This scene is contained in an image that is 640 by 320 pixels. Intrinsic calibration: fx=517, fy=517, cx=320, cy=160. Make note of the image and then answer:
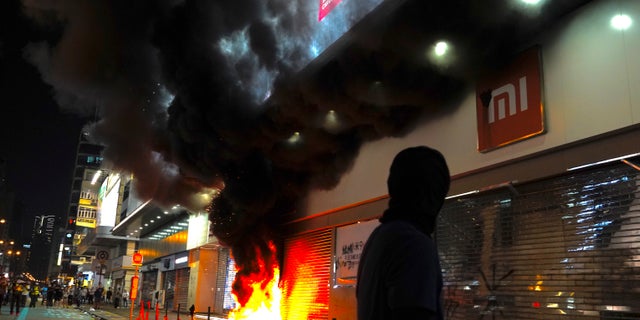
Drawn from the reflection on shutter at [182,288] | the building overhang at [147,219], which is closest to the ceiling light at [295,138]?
the building overhang at [147,219]

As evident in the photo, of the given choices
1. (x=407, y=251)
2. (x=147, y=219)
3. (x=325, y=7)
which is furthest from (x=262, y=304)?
(x=147, y=219)

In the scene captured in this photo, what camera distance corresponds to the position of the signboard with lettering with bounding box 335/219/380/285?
11672 millimetres

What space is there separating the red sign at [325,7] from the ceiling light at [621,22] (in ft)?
22.5

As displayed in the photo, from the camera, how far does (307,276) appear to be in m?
14.2

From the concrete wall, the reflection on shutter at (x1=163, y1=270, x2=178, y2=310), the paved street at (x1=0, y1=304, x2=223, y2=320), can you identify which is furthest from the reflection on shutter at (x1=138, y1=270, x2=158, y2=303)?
the concrete wall

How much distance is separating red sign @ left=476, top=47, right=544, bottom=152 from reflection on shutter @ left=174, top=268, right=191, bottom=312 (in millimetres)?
19319

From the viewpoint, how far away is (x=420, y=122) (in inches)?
409

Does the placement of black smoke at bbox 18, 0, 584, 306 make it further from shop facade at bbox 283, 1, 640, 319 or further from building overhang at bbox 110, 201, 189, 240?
building overhang at bbox 110, 201, 189, 240

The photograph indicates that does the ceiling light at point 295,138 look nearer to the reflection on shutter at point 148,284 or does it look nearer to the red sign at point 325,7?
the red sign at point 325,7

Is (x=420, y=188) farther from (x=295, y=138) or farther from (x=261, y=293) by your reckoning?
(x=261, y=293)

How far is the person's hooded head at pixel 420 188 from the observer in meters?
1.88

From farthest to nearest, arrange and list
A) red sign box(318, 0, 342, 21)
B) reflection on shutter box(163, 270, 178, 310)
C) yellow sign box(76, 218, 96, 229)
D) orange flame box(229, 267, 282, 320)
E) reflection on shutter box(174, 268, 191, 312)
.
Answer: yellow sign box(76, 218, 96, 229)
reflection on shutter box(163, 270, 178, 310)
reflection on shutter box(174, 268, 191, 312)
orange flame box(229, 267, 282, 320)
red sign box(318, 0, 342, 21)

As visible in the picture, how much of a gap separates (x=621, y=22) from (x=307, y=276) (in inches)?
392

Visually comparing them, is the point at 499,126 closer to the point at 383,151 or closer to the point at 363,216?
the point at 383,151
